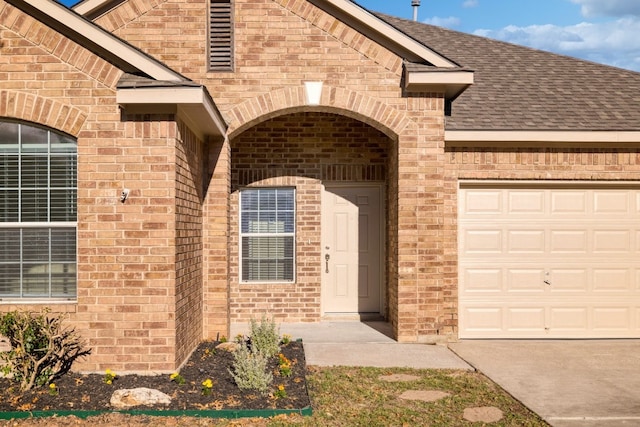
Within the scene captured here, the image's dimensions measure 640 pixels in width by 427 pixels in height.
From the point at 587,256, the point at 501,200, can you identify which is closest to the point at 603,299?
the point at 587,256

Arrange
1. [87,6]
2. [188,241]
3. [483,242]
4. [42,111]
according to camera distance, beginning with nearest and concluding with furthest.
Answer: [42,111]
[188,241]
[87,6]
[483,242]

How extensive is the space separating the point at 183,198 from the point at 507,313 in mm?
5413

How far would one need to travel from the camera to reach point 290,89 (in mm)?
9352

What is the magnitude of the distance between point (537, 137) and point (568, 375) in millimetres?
3749

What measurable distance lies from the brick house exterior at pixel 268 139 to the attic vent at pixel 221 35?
114 millimetres

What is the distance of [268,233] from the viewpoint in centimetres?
1114

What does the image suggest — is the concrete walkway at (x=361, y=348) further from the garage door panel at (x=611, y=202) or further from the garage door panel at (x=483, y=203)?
the garage door panel at (x=611, y=202)

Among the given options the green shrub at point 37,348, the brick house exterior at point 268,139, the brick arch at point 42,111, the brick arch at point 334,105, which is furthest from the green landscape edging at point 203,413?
the brick arch at point 334,105

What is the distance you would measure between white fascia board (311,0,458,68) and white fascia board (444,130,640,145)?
3.59 feet

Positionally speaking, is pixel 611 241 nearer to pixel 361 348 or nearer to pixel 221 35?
pixel 361 348

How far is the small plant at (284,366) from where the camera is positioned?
7121 millimetres

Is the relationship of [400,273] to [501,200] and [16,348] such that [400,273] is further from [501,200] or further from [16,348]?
[16,348]

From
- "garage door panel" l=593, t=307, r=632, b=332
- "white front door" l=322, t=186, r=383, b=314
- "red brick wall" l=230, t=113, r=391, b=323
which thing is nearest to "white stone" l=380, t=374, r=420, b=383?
"red brick wall" l=230, t=113, r=391, b=323

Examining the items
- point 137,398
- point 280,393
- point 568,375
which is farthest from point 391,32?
point 137,398
